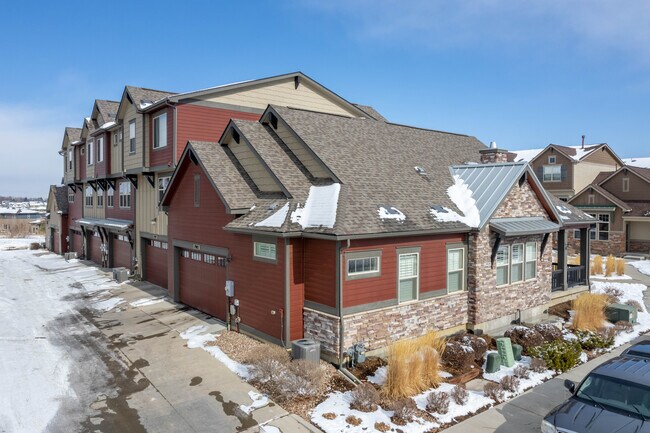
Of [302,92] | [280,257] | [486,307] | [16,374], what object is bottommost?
[16,374]

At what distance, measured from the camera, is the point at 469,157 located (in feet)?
74.9

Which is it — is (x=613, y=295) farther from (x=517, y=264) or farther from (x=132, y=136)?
(x=132, y=136)

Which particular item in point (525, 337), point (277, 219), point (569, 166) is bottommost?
point (525, 337)

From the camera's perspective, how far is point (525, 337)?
14.6 m

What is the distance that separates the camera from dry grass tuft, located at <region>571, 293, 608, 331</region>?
648 inches

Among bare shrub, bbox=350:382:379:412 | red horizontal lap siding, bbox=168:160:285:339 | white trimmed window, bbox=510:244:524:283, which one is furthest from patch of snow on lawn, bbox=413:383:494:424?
white trimmed window, bbox=510:244:524:283

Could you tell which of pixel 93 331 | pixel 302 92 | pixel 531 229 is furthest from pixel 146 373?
pixel 302 92

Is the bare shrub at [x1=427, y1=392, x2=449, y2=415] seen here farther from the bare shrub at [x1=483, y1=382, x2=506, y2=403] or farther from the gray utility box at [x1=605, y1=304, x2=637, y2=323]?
the gray utility box at [x1=605, y1=304, x2=637, y2=323]

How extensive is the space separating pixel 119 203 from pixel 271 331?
19660mm

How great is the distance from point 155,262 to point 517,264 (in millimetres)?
18169

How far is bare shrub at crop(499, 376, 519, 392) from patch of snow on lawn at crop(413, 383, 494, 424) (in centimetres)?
65

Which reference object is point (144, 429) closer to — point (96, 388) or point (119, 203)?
point (96, 388)

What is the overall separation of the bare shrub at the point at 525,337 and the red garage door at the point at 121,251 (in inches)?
885

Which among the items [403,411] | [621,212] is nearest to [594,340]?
[403,411]
